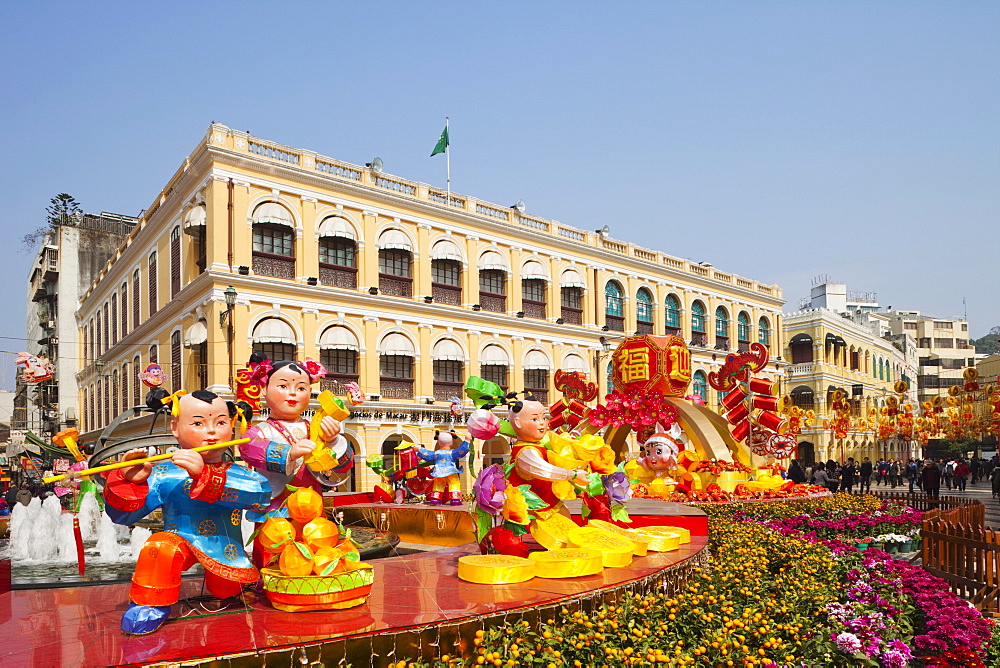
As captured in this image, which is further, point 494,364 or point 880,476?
point 880,476

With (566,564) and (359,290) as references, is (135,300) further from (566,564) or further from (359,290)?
(566,564)

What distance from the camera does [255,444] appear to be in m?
6.09

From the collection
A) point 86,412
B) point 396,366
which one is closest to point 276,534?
point 396,366

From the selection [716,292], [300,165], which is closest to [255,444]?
[300,165]

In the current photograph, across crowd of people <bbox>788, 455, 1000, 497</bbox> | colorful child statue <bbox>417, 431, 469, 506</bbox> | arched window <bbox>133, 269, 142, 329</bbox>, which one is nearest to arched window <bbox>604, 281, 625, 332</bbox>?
crowd of people <bbox>788, 455, 1000, 497</bbox>

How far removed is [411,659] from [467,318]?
25584 millimetres

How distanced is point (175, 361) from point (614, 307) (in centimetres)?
2015

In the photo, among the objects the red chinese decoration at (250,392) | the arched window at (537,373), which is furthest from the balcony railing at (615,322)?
the red chinese decoration at (250,392)

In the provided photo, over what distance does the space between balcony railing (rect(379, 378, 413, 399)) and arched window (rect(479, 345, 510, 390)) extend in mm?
3628

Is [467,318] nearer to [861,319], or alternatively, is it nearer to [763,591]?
[763,591]

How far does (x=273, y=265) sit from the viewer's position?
25031 millimetres

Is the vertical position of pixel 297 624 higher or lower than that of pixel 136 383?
lower

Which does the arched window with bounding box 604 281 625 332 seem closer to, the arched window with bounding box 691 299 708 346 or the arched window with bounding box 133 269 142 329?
the arched window with bounding box 691 299 708 346

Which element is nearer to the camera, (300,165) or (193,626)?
(193,626)
